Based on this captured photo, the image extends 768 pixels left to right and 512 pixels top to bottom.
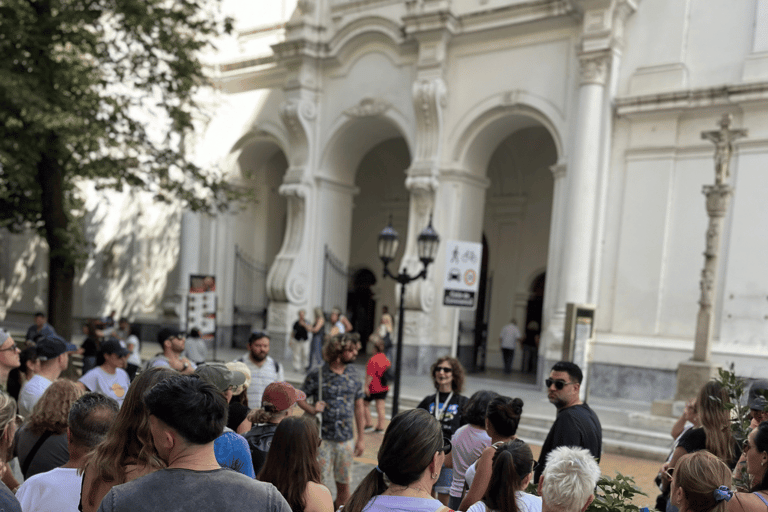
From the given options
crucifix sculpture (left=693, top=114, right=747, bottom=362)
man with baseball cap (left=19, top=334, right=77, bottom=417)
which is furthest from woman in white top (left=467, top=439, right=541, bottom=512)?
crucifix sculpture (left=693, top=114, right=747, bottom=362)

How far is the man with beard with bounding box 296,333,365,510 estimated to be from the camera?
220 inches

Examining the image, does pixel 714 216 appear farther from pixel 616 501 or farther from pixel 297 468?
pixel 297 468

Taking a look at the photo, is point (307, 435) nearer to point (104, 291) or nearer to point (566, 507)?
point (566, 507)

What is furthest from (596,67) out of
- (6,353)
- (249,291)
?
(249,291)

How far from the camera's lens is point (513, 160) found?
19.3 metres

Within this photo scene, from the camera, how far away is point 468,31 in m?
15.0

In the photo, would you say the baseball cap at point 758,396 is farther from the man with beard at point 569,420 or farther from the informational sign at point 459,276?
the informational sign at point 459,276

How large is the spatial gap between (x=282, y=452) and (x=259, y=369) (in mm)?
3312

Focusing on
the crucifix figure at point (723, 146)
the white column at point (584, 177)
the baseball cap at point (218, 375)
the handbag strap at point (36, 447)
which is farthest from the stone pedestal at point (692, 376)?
the handbag strap at point (36, 447)

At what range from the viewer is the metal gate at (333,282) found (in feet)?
58.8

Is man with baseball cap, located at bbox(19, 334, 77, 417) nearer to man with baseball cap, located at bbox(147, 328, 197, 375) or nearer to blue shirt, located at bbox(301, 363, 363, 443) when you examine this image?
man with baseball cap, located at bbox(147, 328, 197, 375)

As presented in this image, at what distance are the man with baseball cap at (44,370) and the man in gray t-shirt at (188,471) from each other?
3.48 meters

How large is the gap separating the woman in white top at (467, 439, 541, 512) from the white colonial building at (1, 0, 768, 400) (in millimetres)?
7198

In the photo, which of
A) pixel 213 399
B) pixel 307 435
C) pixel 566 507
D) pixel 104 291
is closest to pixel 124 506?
pixel 213 399
